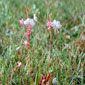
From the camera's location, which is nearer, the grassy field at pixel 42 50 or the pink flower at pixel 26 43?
the grassy field at pixel 42 50

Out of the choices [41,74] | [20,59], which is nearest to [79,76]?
[41,74]

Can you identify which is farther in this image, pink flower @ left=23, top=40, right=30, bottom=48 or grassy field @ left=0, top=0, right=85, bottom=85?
pink flower @ left=23, top=40, right=30, bottom=48

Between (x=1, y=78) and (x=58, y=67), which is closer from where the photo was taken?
(x=1, y=78)

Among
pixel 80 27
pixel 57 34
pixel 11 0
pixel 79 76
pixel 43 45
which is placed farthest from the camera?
pixel 11 0

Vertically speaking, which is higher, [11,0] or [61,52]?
[11,0]

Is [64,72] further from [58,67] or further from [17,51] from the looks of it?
[17,51]

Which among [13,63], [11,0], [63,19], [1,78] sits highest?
[11,0]

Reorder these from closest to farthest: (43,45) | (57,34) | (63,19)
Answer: (43,45) < (57,34) < (63,19)

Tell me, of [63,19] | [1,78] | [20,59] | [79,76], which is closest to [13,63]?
[20,59]
